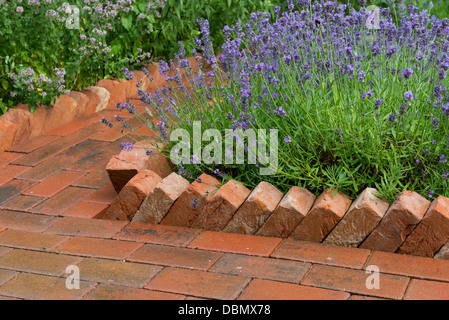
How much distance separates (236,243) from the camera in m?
3.12

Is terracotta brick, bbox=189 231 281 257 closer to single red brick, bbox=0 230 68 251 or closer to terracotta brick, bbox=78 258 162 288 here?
terracotta brick, bbox=78 258 162 288

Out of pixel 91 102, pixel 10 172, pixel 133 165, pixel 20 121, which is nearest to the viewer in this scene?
pixel 133 165

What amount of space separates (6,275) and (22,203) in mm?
833

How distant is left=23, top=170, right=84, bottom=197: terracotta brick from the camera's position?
3.77 meters

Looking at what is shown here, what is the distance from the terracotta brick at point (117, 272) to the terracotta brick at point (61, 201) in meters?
0.65

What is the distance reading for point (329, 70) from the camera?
347 centimetres

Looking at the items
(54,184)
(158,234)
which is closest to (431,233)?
(158,234)

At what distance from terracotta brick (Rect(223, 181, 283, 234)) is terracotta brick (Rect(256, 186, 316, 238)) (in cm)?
4

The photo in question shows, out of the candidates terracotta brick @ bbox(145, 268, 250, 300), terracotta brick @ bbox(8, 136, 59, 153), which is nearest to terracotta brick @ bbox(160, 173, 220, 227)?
terracotta brick @ bbox(145, 268, 250, 300)

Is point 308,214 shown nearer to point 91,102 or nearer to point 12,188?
point 12,188

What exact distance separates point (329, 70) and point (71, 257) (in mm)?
1653

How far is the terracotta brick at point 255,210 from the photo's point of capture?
3.15 m

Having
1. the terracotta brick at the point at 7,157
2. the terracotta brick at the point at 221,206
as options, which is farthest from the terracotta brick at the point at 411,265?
the terracotta brick at the point at 7,157

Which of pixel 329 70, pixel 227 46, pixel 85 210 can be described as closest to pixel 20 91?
pixel 85 210
